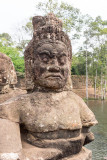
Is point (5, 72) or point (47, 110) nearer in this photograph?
point (47, 110)

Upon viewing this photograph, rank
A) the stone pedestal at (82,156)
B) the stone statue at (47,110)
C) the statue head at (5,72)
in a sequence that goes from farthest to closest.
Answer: the statue head at (5,72)
the stone pedestal at (82,156)
the stone statue at (47,110)

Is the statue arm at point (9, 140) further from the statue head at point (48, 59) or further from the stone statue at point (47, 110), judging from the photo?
the statue head at point (48, 59)

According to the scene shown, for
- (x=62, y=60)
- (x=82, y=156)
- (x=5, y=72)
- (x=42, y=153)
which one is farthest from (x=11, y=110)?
(x=5, y=72)

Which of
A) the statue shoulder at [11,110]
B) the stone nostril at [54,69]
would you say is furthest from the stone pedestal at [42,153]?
the stone nostril at [54,69]

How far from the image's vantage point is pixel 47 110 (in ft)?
7.72

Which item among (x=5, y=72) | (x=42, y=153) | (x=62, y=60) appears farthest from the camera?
(x=5, y=72)

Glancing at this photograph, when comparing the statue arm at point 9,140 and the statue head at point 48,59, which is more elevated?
the statue head at point 48,59

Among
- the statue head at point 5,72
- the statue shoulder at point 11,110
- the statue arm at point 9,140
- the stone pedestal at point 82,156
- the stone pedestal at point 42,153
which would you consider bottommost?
the stone pedestal at point 82,156

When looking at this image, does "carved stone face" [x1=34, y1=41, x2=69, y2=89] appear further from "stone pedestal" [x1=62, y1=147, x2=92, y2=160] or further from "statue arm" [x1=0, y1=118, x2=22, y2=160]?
"stone pedestal" [x1=62, y1=147, x2=92, y2=160]

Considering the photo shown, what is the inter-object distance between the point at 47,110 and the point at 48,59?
1.96 ft

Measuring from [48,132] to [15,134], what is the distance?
37 centimetres

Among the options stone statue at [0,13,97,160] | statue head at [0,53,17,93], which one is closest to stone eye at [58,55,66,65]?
stone statue at [0,13,97,160]

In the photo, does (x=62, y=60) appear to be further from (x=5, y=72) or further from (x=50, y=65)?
(x=5, y=72)

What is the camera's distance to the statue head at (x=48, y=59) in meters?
2.46
